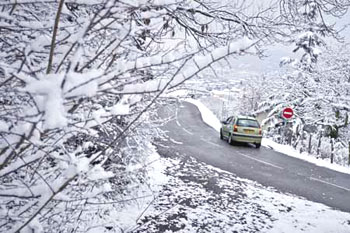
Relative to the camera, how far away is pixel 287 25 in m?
4.98

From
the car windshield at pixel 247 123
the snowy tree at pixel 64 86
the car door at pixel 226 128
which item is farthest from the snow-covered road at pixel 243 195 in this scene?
the car door at pixel 226 128

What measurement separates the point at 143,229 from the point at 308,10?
4.80 m

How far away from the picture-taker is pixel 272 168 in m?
12.1

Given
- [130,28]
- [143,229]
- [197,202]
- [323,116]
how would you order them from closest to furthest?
[130,28] → [143,229] → [197,202] → [323,116]

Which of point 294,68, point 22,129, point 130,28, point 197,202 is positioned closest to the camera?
point 22,129

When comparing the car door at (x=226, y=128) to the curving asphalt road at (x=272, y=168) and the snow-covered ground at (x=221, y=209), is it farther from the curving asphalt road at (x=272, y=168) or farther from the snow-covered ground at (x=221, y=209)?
the snow-covered ground at (x=221, y=209)

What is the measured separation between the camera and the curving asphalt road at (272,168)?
912cm

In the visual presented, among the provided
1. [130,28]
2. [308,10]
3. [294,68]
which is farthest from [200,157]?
[294,68]

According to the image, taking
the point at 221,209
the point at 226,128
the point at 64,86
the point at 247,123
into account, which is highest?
the point at 64,86

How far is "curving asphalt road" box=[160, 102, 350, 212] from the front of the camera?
9.12 metres

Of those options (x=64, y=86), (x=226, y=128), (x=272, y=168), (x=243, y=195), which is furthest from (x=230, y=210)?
(x=226, y=128)

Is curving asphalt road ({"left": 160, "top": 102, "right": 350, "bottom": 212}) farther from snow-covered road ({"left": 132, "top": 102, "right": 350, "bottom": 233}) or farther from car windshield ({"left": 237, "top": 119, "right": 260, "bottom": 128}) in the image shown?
car windshield ({"left": 237, "top": 119, "right": 260, "bottom": 128})

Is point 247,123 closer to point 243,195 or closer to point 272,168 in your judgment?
point 272,168

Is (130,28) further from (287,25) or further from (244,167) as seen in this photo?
(244,167)
